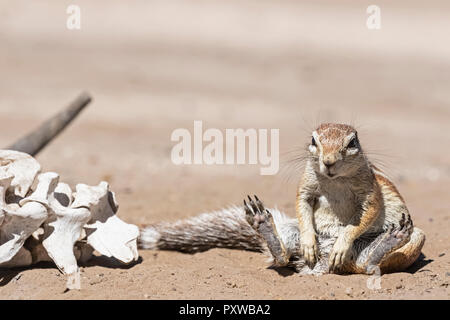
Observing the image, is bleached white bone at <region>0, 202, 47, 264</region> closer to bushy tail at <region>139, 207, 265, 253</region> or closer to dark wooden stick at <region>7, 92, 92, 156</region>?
bushy tail at <region>139, 207, 265, 253</region>

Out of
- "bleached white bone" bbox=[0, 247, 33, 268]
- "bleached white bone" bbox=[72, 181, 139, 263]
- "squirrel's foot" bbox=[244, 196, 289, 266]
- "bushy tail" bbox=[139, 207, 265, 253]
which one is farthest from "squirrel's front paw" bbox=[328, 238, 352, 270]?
"bleached white bone" bbox=[0, 247, 33, 268]

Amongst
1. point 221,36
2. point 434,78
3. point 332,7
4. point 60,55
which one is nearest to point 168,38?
point 221,36

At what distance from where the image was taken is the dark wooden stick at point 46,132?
668 cm

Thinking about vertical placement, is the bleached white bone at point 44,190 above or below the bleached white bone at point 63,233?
above

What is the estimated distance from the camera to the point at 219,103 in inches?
577

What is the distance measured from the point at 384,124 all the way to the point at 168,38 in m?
6.88

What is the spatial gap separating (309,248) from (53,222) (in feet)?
5.73

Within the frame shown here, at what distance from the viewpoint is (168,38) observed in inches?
730

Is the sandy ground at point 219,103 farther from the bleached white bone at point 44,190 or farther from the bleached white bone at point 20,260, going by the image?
the bleached white bone at point 44,190

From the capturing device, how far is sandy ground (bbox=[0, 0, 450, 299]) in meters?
5.10

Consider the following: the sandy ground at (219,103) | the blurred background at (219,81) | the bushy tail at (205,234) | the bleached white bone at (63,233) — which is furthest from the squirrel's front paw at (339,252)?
the blurred background at (219,81)

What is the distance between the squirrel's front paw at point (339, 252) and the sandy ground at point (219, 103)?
4.2 inches

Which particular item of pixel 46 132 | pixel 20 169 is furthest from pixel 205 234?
pixel 46 132

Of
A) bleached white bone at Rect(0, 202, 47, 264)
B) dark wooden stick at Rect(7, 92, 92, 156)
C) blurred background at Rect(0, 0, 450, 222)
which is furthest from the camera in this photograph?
blurred background at Rect(0, 0, 450, 222)
